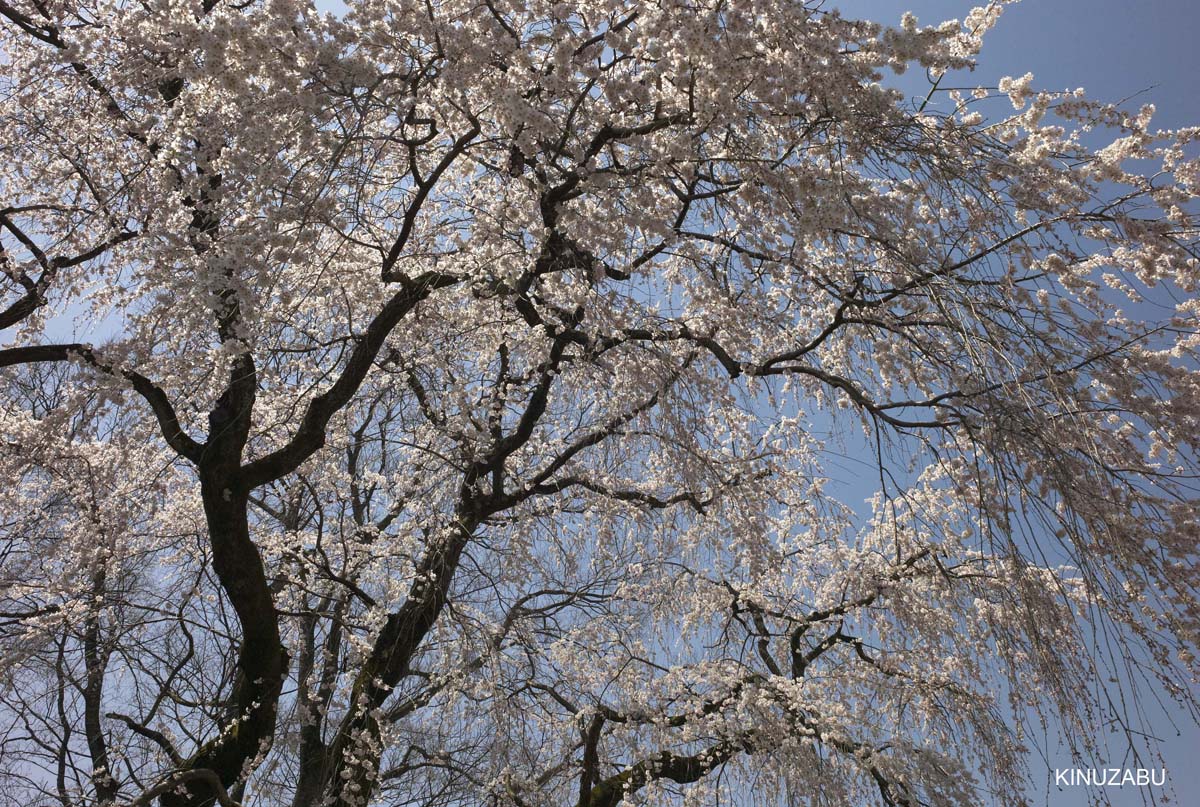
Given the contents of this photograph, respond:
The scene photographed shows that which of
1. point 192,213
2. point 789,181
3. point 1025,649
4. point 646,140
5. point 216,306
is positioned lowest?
point 1025,649

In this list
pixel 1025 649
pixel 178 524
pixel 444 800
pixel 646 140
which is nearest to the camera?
pixel 1025 649

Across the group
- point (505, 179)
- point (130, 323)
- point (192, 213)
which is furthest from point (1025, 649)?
point (192, 213)

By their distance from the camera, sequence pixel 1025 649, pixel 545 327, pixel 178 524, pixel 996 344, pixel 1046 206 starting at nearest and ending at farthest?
pixel 996 344, pixel 1025 649, pixel 1046 206, pixel 545 327, pixel 178 524

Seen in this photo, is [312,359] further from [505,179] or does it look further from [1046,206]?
[1046,206]

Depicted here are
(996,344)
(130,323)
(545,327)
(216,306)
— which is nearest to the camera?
(996,344)

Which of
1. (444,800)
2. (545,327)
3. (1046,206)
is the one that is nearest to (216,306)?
(545,327)

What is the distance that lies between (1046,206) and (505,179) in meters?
2.26

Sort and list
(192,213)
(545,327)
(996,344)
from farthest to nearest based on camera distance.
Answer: (545,327), (192,213), (996,344)

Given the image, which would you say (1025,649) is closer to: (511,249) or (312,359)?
(511,249)

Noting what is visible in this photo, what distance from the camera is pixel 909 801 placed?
14.7 feet

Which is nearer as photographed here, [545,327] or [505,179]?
[505,179]

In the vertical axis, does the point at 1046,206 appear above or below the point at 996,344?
above

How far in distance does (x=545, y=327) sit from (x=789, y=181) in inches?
79.0

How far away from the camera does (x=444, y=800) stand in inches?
207
